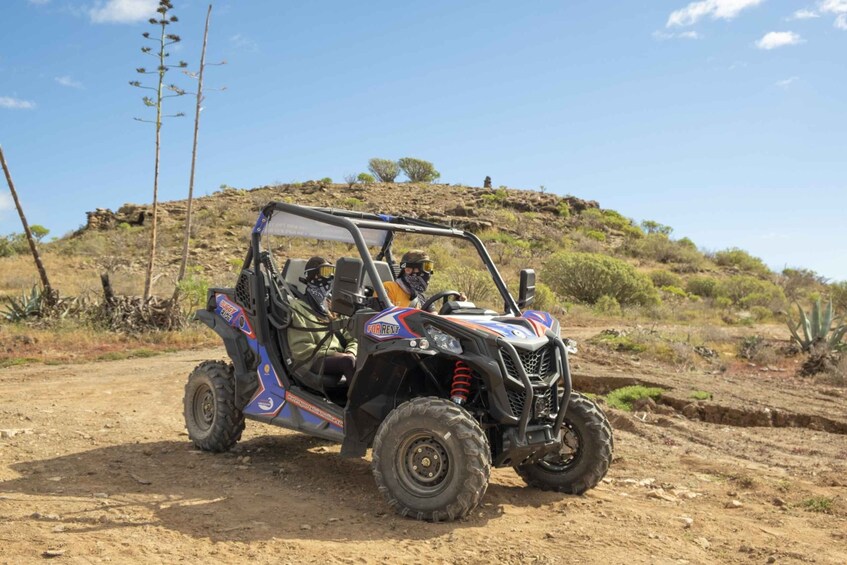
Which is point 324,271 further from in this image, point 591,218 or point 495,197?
point 495,197

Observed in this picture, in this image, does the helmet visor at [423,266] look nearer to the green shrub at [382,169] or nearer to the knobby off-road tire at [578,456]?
the knobby off-road tire at [578,456]

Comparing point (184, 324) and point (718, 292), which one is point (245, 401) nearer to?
point (184, 324)

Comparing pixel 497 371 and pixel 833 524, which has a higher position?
pixel 497 371

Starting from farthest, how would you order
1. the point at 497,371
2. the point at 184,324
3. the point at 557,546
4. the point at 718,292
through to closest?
1. the point at 718,292
2. the point at 184,324
3. the point at 497,371
4. the point at 557,546

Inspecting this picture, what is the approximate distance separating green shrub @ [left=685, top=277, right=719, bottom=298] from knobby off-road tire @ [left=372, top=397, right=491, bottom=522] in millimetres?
36515

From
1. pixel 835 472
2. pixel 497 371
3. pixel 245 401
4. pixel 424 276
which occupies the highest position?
pixel 424 276

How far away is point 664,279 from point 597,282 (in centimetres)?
1281

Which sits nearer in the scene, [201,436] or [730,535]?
[730,535]

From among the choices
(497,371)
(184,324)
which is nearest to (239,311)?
(497,371)

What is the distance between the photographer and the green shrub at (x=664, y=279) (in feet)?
137

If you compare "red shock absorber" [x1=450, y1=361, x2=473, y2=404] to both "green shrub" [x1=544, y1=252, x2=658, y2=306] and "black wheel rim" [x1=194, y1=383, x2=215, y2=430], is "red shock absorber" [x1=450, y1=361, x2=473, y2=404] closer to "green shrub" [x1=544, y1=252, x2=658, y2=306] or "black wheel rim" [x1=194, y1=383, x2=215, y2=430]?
"black wheel rim" [x1=194, y1=383, x2=215, y2=430]

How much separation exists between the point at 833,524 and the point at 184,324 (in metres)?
15.9

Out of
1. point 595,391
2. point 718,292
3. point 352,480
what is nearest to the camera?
point 352,480

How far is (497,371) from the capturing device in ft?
17.3
